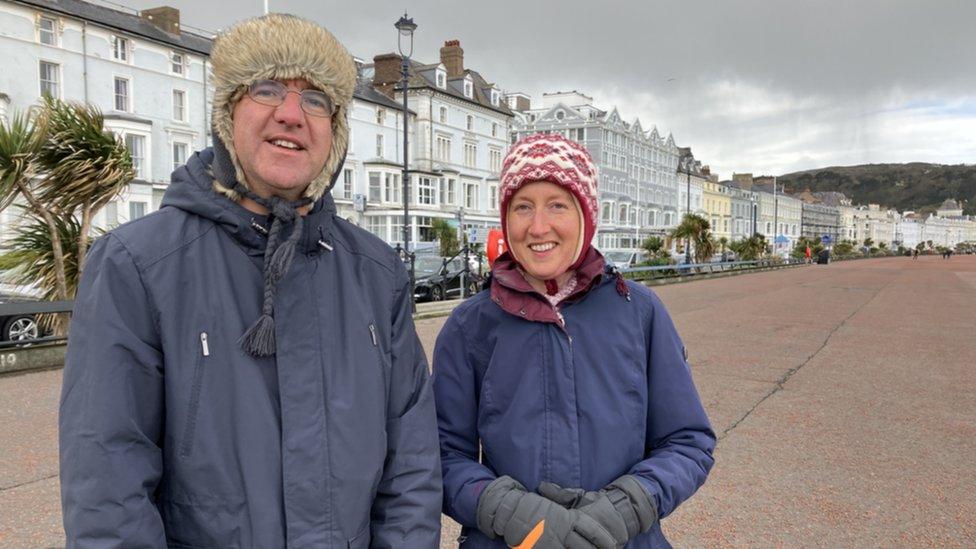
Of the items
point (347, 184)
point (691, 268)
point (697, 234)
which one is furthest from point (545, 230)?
point (347, 184)

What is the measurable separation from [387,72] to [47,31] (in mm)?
22558

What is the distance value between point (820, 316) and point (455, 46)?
1591 inches

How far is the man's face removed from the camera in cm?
163

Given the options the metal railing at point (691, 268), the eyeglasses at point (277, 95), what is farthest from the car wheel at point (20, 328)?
the metal railing at point (691, 268)

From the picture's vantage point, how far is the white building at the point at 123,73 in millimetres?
24734

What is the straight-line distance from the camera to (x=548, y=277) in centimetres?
195

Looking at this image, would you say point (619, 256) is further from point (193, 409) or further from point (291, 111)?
point (193, 409)

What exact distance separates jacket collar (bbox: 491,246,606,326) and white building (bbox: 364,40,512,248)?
37593mm

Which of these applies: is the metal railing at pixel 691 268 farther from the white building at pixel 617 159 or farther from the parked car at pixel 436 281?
the white building at pixel 617 159

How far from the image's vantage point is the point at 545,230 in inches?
75.6

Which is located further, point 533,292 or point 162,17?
point 162,17

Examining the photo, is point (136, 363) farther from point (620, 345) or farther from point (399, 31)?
point (399, 31)

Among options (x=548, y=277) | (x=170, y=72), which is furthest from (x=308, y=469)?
(x=170, y=72)

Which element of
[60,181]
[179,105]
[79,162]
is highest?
[179,105]
